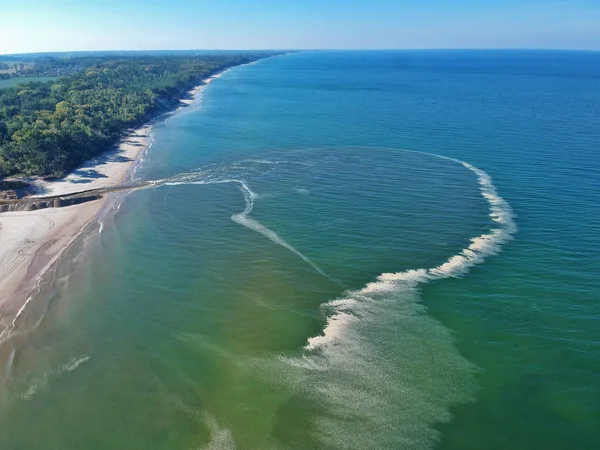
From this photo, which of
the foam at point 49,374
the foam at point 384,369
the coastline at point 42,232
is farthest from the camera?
the coastline at point 42,232

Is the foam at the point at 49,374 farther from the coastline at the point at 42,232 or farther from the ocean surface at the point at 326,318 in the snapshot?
the coastline at the point at 42,232

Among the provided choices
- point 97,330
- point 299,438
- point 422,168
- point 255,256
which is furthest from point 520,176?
point 97,330

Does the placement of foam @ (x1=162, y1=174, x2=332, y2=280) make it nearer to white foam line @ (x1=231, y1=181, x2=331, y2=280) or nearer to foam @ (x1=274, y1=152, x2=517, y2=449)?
white foam line @ (x1=231, y1=181, x2=331, y2=280)

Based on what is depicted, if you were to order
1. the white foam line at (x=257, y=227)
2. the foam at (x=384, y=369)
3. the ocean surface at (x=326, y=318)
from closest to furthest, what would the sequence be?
the foam at (x=384, y=369)
the ocean surface at (x=326, y=318)
the white foam line at (x=257, y=227)

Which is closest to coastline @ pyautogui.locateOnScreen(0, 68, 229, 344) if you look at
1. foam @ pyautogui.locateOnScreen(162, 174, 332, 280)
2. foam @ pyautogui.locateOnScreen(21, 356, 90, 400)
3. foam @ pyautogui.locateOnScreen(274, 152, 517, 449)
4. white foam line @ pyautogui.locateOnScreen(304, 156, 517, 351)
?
foam @ pyautogui.locateOnScreen(21, 356, 90, 400)

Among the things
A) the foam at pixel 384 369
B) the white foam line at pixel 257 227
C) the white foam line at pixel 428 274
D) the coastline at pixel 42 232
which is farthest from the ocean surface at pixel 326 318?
the coastline at pixel 42 232

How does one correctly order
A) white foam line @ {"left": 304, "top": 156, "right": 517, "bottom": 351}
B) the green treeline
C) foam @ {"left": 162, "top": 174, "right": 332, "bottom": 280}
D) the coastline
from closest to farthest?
white foam line @ {"left": 304, "top": 156, "right": 517, "bottom": 351} < the coastline < foam @ {"left": 162, "top": 174, "right": 332, "bottom": 280} < the green treeline

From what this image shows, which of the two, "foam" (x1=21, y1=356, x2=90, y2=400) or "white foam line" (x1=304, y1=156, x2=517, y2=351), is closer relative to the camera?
"foam" (x1=21, y1=356, x2=90, y2=400)
